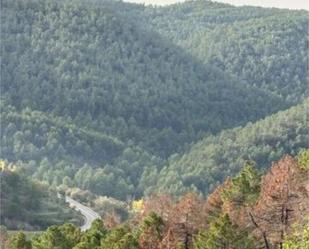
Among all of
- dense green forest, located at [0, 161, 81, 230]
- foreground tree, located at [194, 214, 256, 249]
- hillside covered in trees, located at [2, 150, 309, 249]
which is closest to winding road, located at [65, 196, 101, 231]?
Answer: dense green forest, located at [0, 161, 81, 230]

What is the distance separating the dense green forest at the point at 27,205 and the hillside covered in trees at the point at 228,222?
65316mm

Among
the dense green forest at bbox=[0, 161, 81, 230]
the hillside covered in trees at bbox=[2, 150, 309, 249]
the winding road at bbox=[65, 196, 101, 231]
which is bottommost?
the winding road at bbox=[65, 196, 101, 231]

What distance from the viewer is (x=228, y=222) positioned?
54156 mm

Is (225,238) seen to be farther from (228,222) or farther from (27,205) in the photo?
(27,205)

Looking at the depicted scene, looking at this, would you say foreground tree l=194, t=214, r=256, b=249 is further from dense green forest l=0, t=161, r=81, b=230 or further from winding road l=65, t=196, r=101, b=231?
winding road l=65, t=196, r=101, b=231

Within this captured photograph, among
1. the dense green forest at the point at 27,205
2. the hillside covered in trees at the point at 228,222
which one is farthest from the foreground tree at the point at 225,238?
the dense green forest at the point at 27,205

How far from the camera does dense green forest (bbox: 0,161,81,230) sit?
439ft

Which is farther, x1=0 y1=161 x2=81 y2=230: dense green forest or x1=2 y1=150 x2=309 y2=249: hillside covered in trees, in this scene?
x1=0 y1=161 x2=81 y2=230: dense green forest

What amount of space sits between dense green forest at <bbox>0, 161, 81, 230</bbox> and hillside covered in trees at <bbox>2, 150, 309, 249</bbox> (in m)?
65.3

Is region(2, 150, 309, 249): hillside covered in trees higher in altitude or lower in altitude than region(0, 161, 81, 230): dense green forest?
higher

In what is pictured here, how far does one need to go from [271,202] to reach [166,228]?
8.57 meters

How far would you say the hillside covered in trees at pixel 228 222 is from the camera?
5425 centimetres

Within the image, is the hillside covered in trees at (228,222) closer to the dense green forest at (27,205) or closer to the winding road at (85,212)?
the dense green forest at (27,205)

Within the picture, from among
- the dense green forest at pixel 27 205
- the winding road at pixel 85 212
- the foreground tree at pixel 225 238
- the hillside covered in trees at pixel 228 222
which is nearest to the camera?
the foreground tree at pixel 225 238
